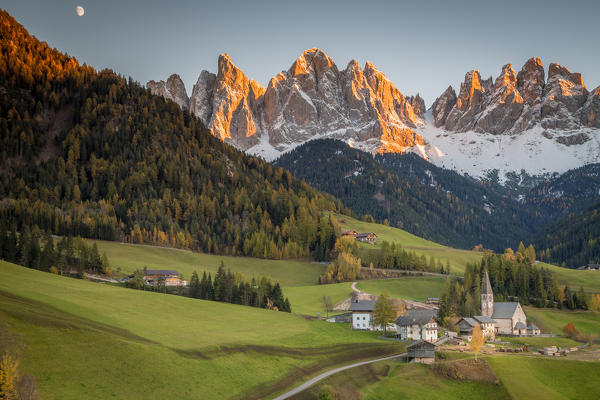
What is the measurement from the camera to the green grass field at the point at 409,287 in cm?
13475

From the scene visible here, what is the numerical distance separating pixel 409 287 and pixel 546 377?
→ 72.6 metres

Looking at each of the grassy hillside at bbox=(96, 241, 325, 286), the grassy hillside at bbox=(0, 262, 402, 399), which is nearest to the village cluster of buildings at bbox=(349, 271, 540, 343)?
the grassy hillside at bbox=(0, 262, 402, 399)

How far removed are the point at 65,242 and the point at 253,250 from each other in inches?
2823

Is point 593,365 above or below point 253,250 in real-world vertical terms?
below

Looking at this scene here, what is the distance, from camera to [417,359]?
7475 centimetres

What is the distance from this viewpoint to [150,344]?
54.4 meters

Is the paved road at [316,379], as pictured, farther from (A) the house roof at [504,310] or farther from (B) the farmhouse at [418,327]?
(A) the house roof at [504,310]

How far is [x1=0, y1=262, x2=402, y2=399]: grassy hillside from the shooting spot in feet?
145

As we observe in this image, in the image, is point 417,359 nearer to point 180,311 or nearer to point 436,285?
point 180,311

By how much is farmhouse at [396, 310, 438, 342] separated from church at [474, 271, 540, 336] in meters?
20.4

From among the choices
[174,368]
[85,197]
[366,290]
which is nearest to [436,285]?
[366,290]

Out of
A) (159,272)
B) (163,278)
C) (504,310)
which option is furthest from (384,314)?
(159,272)

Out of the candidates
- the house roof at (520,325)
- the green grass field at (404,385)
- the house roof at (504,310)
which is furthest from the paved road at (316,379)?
the house roof at (504,310)

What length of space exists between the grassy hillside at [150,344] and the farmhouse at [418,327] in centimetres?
747
